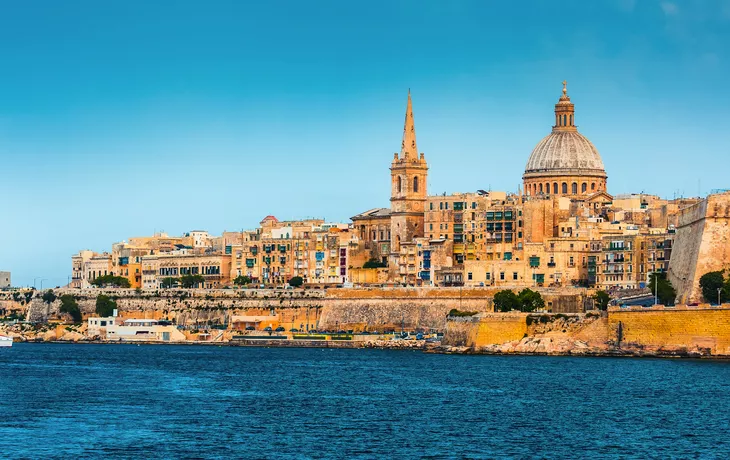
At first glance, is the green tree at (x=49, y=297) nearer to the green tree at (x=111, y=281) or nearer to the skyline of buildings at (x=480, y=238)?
the green tree at (x=111, y=281)

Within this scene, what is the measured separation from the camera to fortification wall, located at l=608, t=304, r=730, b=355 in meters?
61.9

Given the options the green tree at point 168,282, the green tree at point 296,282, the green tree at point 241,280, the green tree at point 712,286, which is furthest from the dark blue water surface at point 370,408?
the green tree at point 168,282

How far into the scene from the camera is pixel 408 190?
98.8 metres

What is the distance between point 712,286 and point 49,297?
54.4m

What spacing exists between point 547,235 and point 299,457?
189 ft

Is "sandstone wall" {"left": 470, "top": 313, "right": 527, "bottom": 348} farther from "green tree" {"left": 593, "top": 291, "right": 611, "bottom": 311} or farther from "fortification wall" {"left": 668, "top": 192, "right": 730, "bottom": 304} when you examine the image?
"green tree" {"left": 593, "top": 291, "right": 611, "bottom": 311}

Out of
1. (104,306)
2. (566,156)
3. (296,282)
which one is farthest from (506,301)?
(104,306)

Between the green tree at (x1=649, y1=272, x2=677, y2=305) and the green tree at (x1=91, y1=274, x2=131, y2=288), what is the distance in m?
46.2

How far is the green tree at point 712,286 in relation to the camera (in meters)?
67.8

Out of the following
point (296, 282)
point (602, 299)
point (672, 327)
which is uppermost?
point (296, 282)

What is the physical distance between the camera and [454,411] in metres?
45.8

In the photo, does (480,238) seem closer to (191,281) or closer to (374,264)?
(374,264)

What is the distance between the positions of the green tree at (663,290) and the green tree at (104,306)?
40.0m

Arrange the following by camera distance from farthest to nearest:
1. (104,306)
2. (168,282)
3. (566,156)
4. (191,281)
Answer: (168,282), (191,281), (104,306), (566,156)
